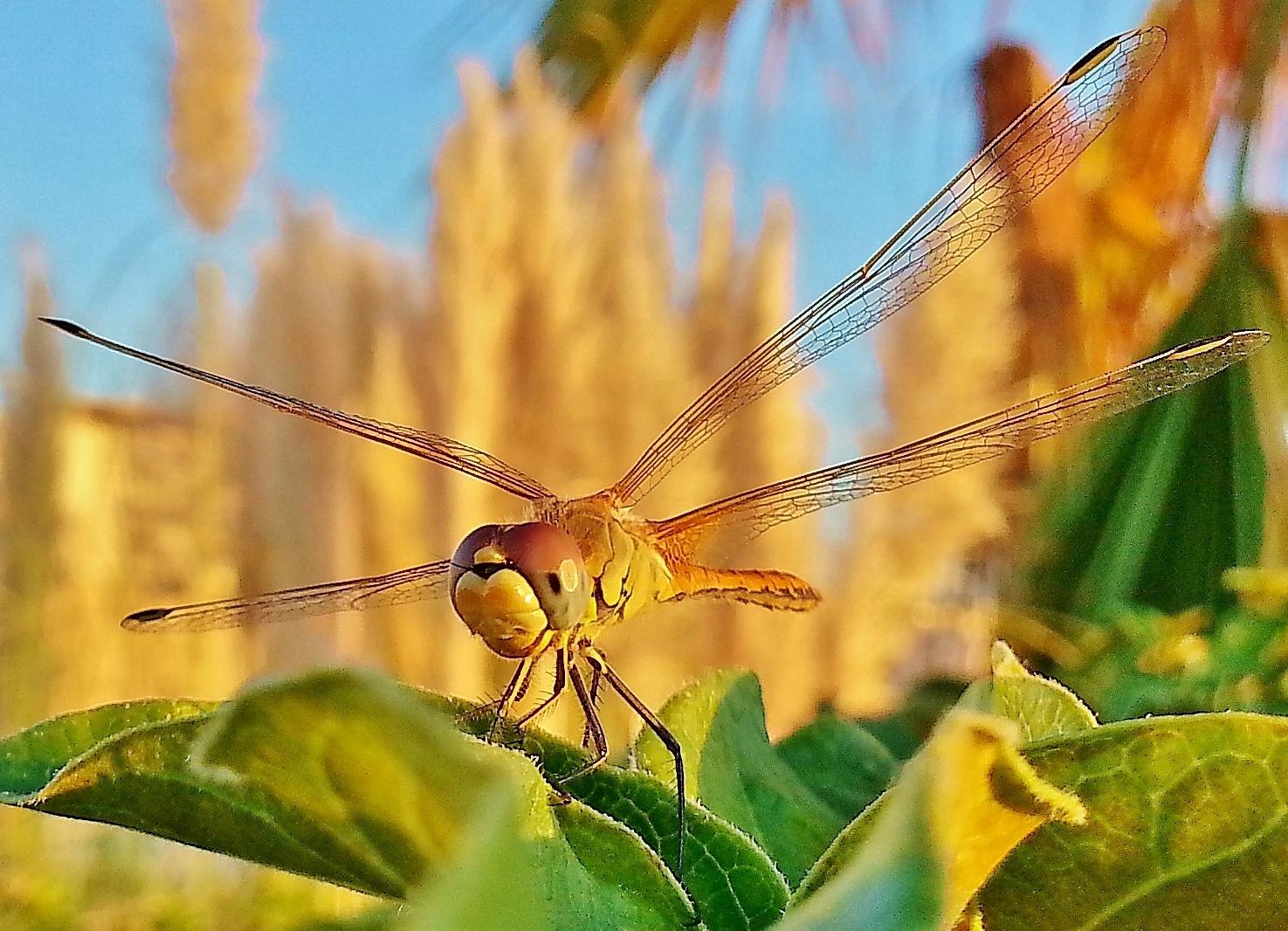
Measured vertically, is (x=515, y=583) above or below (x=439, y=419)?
below

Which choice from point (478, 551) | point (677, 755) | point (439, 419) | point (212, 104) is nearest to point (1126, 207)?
point (439, 419)

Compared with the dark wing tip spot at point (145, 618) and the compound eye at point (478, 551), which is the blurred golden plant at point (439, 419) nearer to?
the dark wing tip spot at point (145, 618)

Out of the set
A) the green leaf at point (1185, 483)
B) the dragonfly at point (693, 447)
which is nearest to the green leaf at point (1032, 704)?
the dragonfly at point (693, 447)

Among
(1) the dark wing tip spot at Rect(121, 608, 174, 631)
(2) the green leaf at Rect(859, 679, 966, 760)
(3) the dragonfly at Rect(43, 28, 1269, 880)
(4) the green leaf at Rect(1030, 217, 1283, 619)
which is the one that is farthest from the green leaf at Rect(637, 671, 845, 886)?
(4) the green leaf at Rect(1030, 217, 1283, 619)

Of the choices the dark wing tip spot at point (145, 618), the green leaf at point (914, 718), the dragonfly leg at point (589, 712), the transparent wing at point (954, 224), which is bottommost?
the green leaf at point (914, 718)

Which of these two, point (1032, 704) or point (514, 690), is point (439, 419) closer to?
point (514, 690)

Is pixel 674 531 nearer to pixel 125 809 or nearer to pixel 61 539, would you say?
pixel 125 809

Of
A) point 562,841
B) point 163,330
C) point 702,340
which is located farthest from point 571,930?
point 163,330
